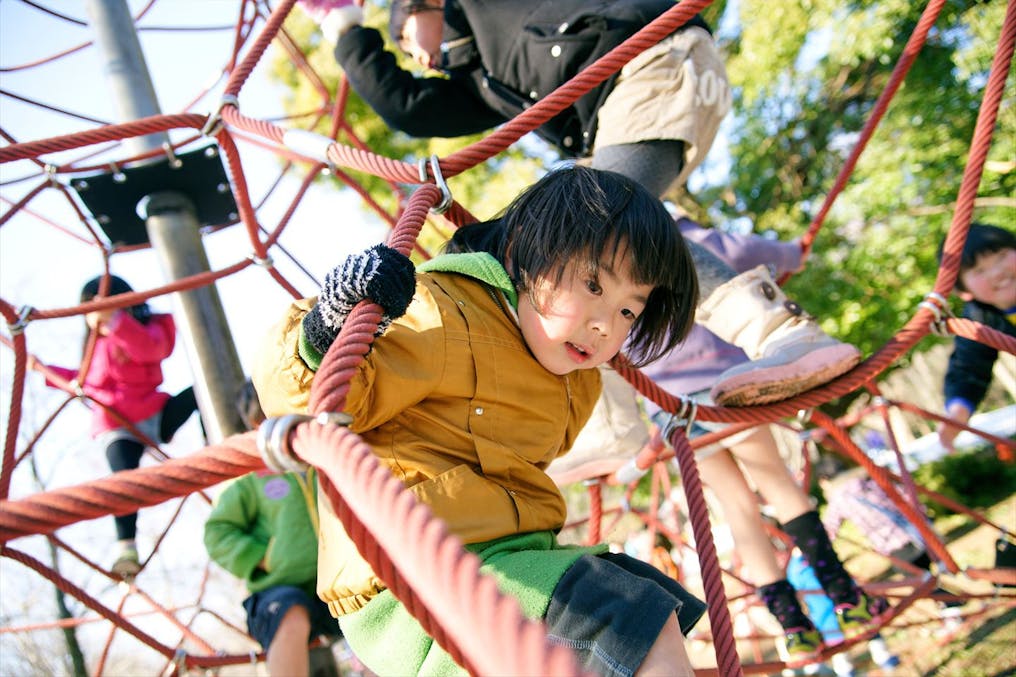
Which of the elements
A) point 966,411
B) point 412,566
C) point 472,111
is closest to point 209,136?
point 472,111

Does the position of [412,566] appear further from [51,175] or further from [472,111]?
[51,175]

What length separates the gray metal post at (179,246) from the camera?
1.72 metres

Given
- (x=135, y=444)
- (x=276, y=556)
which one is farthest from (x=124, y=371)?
(x=276, y=556)

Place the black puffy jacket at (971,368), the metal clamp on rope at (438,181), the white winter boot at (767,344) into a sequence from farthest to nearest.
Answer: the black puffy jacket at (971,368), the white winter boot at (767,344), the metal clamp on rope at (438,181)

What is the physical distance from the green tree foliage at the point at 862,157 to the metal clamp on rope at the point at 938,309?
183cm

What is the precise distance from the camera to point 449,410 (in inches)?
30.9

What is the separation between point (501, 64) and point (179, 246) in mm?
907

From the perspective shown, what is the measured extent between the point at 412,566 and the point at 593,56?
3.22ft

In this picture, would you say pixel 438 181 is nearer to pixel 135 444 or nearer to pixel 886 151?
pixel 135 444

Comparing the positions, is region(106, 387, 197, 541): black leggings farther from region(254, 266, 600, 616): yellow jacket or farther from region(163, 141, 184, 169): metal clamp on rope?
region(254, 266, 600, 616): yellow jacket

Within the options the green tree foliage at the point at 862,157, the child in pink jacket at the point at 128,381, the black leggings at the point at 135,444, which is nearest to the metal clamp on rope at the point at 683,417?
the black leggings at the point at 135,444

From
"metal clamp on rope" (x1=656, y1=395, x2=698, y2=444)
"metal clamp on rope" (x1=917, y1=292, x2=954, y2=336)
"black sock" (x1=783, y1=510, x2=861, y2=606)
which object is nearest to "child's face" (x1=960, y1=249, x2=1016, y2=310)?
"metal clamp on rope" (x1=917, y1=292, x2=954, y2=336)

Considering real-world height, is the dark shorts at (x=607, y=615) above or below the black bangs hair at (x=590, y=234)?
below

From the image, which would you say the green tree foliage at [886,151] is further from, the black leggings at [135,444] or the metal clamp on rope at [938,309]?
the black leggings at [135,444]
